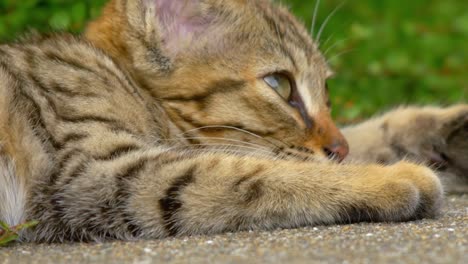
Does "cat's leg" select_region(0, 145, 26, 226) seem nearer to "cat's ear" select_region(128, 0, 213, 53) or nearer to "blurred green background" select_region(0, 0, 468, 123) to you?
"cat's ear" select_region(128, 0, 213, 53)

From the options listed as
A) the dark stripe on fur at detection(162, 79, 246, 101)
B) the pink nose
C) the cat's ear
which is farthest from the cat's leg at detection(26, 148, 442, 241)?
the cat's ear

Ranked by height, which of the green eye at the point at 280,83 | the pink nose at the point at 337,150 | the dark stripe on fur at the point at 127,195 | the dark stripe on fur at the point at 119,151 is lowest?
the dark stripe on fur at the point at 127,195

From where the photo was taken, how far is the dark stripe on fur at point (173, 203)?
2.39m

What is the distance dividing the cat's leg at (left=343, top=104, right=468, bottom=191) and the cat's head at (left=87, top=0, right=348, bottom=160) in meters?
0.33

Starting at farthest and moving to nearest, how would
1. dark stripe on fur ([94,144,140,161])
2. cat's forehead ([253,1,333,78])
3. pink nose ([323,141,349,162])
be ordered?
cat's forehead ([253,1,333,78]), pink nose ([323,141,349,162]), dark stripe on fur ([94,144,140,161])

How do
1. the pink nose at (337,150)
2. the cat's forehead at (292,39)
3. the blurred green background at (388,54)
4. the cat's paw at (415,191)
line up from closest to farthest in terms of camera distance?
the cat's paw at (415,191)
the pink nose at (337,150)
the cat's forehead at (292,39)
the blurred green background at (388,54)

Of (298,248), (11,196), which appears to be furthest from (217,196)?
(11,196)

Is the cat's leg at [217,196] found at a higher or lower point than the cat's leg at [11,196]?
higher

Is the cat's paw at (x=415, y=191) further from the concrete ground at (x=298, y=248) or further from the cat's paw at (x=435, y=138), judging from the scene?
the cat's paw at (x=435, y=138)

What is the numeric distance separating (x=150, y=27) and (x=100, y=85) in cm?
34

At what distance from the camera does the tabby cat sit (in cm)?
239

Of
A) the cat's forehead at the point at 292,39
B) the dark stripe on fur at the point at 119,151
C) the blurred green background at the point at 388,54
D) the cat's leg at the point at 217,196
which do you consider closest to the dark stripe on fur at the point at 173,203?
the cat's leg at the point at 217,196

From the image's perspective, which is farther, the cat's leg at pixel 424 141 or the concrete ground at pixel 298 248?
the cat's leg at pixel 424 141

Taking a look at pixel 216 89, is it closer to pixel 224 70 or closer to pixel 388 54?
pixel 224 70
